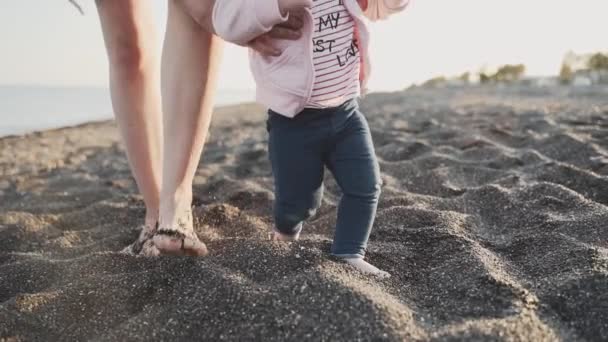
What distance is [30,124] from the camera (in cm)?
949

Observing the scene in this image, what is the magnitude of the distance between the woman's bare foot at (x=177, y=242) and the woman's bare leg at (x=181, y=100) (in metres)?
0.03

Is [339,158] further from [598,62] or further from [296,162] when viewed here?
[598,62]

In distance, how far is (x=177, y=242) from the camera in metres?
1.83

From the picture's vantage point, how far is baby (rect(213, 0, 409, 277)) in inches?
66.9

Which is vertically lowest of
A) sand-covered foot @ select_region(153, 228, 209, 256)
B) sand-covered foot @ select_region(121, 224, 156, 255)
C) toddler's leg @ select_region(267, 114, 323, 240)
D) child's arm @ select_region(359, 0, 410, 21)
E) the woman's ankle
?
sand-covered foot @ select_region(121, 224, 156, 255)

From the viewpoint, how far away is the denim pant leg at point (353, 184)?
1723 mm

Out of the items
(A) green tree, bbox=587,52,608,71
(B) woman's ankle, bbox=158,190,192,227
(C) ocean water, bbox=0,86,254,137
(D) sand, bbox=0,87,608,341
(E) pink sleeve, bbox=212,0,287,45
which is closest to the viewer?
(D) sand, bbox=0,87,608,341

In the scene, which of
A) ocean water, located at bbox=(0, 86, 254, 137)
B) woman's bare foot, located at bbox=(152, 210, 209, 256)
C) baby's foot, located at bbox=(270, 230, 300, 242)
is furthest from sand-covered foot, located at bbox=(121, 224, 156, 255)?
ocean water, located at bbox=(0, 86, 254, 137)

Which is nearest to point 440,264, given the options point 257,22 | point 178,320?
point 178,320

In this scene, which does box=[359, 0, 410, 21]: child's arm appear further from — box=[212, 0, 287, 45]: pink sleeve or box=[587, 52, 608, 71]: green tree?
box=[587, 52, 608, 71]: green tree

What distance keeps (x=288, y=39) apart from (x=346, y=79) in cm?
24

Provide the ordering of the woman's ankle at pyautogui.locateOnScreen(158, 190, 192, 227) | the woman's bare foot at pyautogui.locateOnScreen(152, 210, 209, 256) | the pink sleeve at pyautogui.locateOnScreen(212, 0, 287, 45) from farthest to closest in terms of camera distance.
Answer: the woman's ankle at pyautogui.locateOnScreen(158, 190, 192, 227)
the woman's bare foot at pyautogui.locateOnScreen(152, 210, 209, 256)
the pink sleeve at pyautogui.locateOnScreen(212, 0, 287, 45)

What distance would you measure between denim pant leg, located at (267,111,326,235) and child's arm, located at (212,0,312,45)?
0.97ft

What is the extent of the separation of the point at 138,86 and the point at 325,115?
2.57 ft
